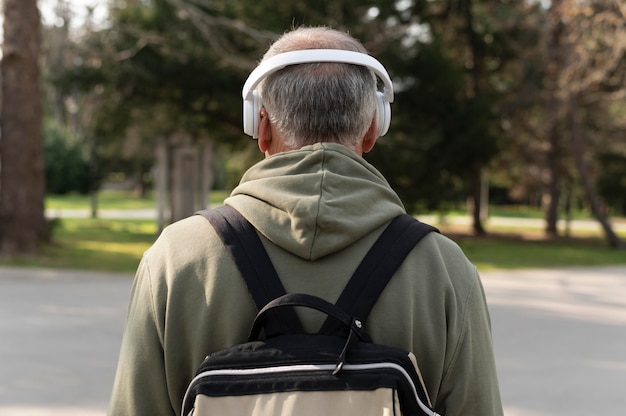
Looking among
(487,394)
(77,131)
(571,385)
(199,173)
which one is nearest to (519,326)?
(571,385)

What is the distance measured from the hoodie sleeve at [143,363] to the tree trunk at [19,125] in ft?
45.5

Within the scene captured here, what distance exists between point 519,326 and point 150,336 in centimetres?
784

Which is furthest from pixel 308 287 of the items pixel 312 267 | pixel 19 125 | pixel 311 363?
pixel 19 125

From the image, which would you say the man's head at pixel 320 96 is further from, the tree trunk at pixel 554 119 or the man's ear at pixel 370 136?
the tree trunk at pixel 554 119

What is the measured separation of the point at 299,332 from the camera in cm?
151

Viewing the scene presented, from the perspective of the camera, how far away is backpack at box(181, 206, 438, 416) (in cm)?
144

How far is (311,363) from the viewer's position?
1444mm

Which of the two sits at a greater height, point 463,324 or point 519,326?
point 463,324

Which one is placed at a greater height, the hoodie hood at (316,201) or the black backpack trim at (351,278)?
the hoodie hood at (316,201)

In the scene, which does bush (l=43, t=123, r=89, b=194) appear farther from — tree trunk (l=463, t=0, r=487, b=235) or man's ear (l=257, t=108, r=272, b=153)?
man's ear (l=257, t=108, r=272, b=153)

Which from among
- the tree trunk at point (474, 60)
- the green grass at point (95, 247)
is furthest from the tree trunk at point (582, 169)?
the green grass at point (95, 247)

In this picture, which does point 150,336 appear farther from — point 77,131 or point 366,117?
point 77,131

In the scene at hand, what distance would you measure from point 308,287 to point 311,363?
159 millimetres

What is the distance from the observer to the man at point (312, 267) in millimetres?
1538
